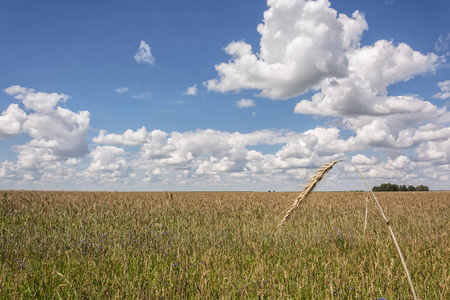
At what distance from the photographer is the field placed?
10.2 feet

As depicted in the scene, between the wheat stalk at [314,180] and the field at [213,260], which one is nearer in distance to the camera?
the wheat stalk at [314,180]

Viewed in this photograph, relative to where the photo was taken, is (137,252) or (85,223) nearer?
(137,252)

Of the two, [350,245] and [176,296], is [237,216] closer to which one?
[350,245]

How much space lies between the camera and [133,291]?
125 inches

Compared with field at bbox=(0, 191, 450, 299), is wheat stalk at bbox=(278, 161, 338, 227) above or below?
above

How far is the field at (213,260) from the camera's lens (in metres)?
3.11

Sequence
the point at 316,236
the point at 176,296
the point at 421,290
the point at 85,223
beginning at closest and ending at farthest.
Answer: the point at 176,296, the point at 421,290, the point at 316,236, the point at 85,223

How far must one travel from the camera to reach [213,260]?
165 inches

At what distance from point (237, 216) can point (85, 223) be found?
167 inches

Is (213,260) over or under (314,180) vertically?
under

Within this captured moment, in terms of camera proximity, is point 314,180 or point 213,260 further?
point 213,260

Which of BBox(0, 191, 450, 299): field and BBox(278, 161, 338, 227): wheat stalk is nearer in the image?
BBox(278, 161, 338, 227): wheat stalk

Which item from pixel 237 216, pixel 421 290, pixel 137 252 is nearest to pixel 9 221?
pixel 137 252

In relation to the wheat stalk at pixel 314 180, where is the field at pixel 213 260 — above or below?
below
